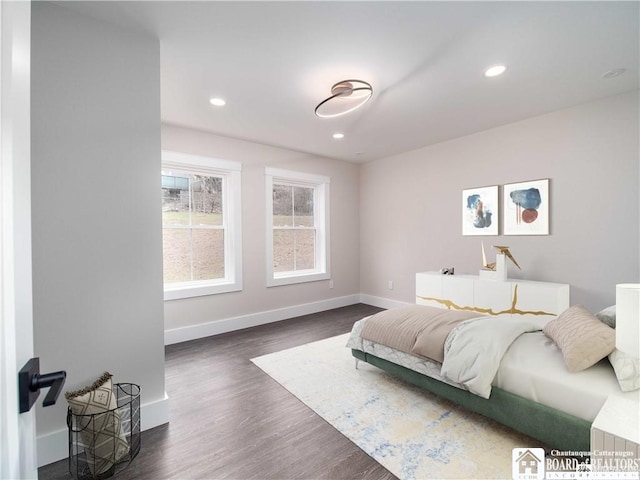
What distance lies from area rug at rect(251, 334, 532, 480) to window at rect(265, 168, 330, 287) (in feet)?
6.51

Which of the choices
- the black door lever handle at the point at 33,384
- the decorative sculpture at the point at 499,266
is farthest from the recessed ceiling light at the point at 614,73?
the black door lever handle at the point at 33,384

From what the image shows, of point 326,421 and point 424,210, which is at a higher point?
point 424,210

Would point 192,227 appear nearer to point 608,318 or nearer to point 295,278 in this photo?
point 295,278

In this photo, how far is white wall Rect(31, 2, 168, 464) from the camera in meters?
1.71

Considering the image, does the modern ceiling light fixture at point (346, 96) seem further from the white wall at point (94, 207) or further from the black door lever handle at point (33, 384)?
the black door lever handle at point (33, 384)

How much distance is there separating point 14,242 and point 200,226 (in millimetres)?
3475

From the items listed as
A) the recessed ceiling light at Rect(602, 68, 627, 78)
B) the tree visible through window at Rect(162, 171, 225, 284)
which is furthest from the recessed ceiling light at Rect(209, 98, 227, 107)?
the recessed ceiling light at Rect(602, 68, 627, 78)

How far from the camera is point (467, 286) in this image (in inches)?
147

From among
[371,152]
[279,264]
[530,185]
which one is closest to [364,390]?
[279,264]

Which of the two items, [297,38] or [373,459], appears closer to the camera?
[373,459]

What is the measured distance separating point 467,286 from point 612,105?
232cm

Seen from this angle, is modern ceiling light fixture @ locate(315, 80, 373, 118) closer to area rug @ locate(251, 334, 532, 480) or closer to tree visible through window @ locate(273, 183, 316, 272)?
tree visible through window @ locate(273, 183, 316, 272)

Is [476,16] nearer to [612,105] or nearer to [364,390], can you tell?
[612,105]

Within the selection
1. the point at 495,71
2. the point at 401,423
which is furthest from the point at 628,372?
the point at 495,71
